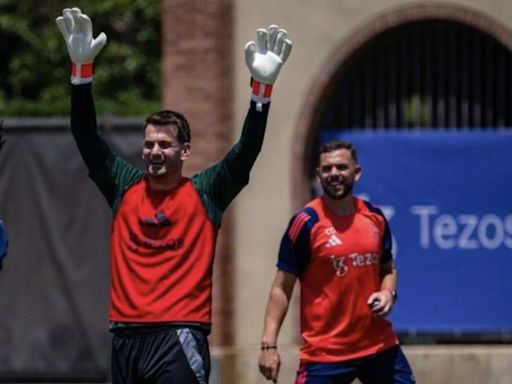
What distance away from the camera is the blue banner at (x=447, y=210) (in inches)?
500

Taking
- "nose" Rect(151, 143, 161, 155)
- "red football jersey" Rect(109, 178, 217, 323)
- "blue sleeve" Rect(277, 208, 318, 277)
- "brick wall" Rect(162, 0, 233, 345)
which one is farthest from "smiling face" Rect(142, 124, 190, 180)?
"brick wall" Rect(162, 0, 233, 345)

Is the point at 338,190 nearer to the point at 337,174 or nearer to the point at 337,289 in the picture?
the point at 337,174

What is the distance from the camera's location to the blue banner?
12703mm

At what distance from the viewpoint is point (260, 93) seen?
745 centimetres

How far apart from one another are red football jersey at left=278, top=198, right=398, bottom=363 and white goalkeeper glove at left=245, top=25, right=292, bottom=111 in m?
1.19

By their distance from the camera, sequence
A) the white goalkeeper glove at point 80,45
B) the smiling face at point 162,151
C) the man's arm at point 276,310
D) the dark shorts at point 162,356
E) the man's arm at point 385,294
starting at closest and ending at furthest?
the dark shorts at point 162,356 < the smiling face at point 162,151 < the white goalkeeper glove at point 80,45 < the man's arm at point 385,294 < the man's arm at point 276,310

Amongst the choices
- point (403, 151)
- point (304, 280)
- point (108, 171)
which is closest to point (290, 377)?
point (403, 151)

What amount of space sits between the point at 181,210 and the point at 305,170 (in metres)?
5.58

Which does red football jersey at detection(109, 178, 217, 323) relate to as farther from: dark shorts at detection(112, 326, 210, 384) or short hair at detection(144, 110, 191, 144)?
short hair at detection(144, 110, 191, 144)

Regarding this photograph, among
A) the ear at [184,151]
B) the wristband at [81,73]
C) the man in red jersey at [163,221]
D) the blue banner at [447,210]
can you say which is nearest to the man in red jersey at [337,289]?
the man in red jersey at [163,221]

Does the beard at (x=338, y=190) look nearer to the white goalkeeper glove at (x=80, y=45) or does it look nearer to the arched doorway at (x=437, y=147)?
the white goalkeeper glove at (x=80, y=45)

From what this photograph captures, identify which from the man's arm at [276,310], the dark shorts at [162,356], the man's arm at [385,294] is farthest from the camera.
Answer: the man's arm at [276,310]

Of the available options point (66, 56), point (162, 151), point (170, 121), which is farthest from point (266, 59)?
point (66, 56)

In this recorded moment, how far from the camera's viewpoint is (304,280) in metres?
8.52
